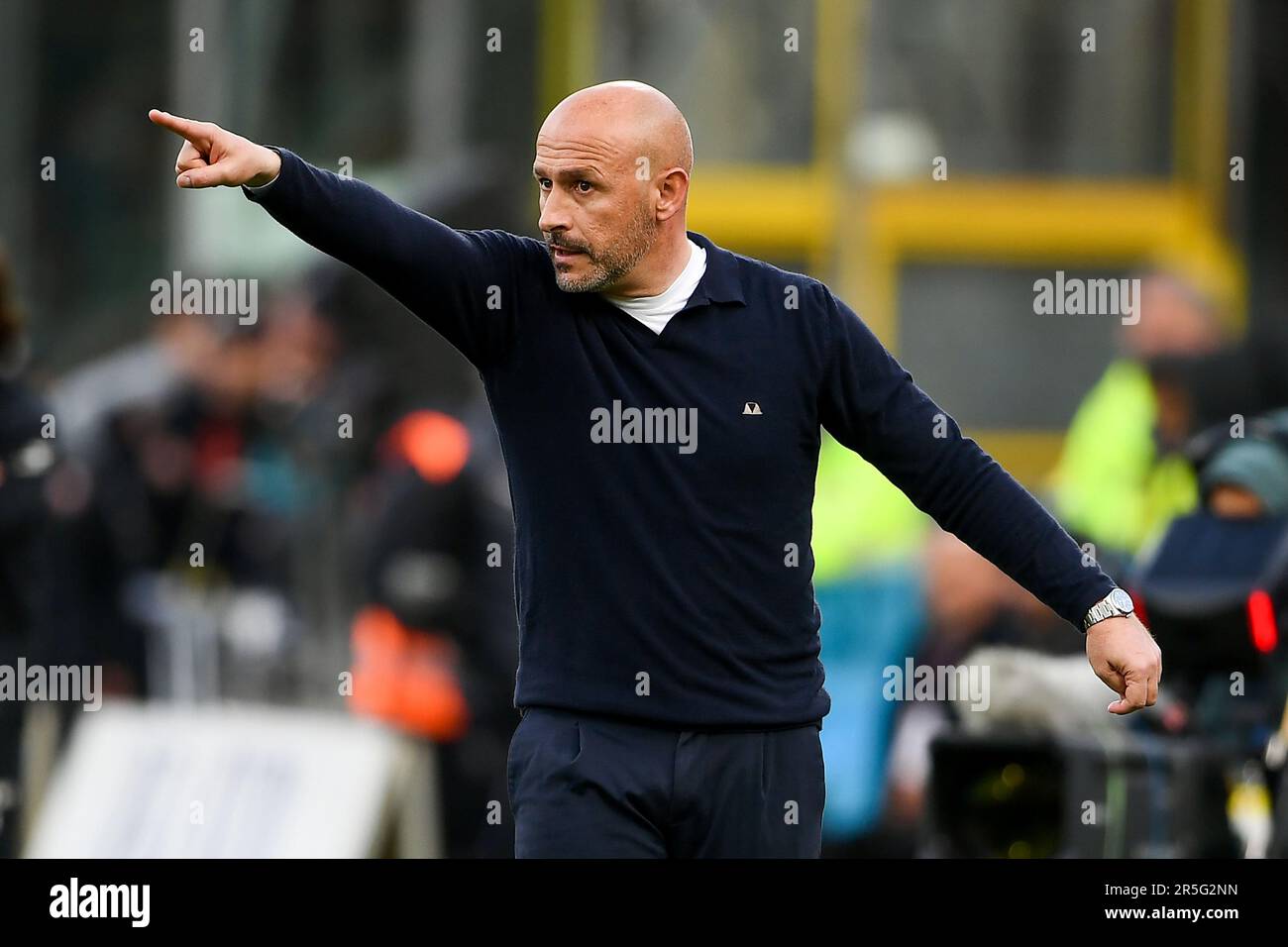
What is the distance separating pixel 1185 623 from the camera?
6996 millimetres

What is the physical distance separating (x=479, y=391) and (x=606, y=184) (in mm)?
6089

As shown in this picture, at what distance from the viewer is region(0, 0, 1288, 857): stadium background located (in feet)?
27.1

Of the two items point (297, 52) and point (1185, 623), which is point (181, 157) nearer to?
point (1185, 623)

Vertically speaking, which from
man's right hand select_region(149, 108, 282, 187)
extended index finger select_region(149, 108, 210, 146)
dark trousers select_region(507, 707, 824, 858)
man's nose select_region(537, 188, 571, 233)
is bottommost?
dark trousers select_region(507, 707, 824, 858)

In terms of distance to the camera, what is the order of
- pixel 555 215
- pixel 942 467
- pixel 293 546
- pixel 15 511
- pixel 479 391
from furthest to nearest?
pixel 293 546
pixel 479 391
pixel 15 511
pixel 942 467
pixel 555 215

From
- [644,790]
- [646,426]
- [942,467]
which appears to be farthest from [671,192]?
[644,790]

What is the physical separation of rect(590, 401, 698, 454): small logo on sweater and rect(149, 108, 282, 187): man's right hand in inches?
31.6

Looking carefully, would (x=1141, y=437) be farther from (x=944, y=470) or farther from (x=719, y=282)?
(x=719, y=282)

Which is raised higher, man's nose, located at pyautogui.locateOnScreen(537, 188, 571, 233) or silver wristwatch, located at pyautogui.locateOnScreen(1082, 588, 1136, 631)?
man's nose, located at pyautogui.locateOnScreen(537, 188, 571, 233)

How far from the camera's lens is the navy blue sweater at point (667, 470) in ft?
16.3

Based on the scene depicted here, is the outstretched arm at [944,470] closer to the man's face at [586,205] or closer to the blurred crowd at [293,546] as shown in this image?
the man's face at [586,205]

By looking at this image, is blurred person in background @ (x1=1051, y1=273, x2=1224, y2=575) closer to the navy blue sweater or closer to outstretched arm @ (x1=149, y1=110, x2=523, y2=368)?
the navy blue sweater

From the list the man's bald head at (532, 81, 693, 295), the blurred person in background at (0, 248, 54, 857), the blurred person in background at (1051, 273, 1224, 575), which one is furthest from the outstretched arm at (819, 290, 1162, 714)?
the blurred person in background at (0, 248, 54, 857)

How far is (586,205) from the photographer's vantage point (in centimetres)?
496
